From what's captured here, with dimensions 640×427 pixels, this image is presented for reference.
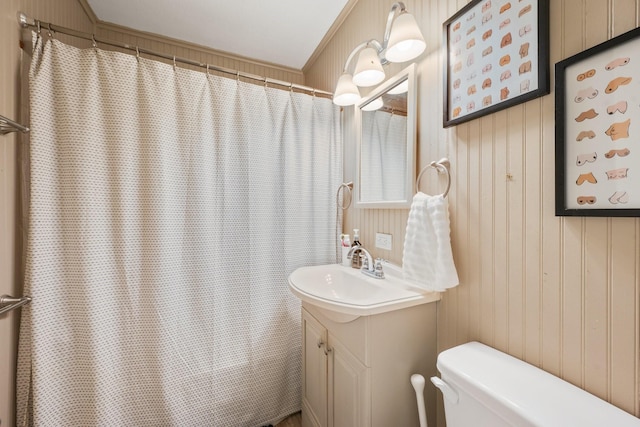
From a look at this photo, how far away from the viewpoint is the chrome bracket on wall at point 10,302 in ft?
3.04

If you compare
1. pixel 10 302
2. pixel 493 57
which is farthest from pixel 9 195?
pixel 493 57

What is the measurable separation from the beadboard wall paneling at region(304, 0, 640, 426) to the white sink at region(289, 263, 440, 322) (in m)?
0.18

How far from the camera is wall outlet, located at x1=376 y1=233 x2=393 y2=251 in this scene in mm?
1308

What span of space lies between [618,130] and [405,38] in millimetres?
730

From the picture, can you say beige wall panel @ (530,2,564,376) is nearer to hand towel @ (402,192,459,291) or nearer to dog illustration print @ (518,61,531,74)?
dog illustration print @ (518,61,531,74)

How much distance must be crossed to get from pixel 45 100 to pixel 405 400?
199 cm

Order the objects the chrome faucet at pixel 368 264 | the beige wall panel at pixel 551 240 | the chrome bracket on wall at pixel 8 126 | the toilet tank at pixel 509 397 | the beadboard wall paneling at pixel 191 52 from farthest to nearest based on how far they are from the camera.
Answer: the beadboard wall paneling at pixel 191 52 < the chrome faucet at pixel 368 264 < the chrome bracket on wall at pixel 8 126 < the beige wall panel at pixel 551 240 < the toilet tank at pixel 509 397

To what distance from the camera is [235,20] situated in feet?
5.55

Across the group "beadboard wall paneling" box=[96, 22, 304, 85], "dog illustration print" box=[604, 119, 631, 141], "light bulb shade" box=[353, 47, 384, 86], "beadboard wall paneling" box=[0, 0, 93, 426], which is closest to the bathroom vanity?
"dog illustration print" box=[604, 119, 631, 141]

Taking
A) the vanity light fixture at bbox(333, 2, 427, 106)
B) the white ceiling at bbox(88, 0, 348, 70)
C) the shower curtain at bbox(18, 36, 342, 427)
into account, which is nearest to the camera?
the vanity light fixture at bbox(333, 2, 427, 106)

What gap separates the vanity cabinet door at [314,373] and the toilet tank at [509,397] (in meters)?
0.58

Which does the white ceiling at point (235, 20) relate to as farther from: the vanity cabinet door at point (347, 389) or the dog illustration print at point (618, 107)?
the vanity cabinet door at point (347, 389)

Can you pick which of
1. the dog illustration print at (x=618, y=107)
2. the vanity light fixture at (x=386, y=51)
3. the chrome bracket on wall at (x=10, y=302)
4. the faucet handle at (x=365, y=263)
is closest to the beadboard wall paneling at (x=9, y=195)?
the chrome bracket on wall at (x=10, y=302)

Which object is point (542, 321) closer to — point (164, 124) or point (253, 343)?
point (253, 343)
